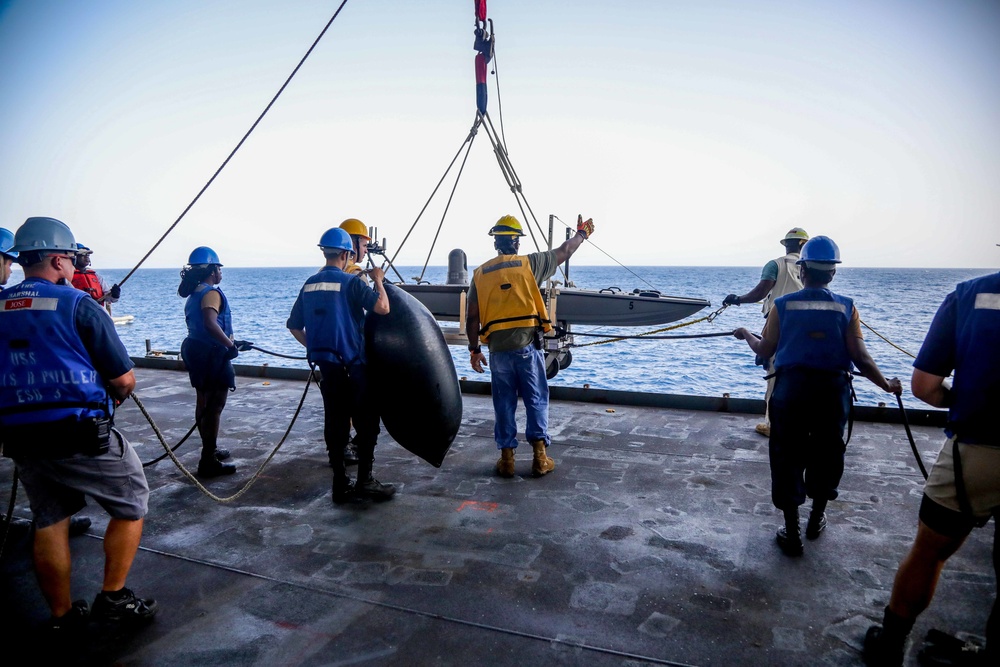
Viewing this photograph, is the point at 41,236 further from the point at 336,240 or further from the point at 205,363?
the point at 205,363

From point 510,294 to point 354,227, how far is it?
1.25m

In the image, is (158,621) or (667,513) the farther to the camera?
(667,513)

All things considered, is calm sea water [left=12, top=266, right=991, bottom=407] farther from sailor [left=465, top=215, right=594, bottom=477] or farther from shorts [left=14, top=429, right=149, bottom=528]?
shorts [left=14, top=429, right=149, bottom=528]

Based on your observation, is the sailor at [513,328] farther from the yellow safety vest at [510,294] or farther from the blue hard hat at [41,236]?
the blue hard hat at [41,236]

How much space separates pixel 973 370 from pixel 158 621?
11.1 ft

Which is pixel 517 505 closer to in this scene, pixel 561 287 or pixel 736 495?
pixel 736 495

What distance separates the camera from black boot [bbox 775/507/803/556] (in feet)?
10.2

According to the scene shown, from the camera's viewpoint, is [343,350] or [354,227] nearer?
[343,350]

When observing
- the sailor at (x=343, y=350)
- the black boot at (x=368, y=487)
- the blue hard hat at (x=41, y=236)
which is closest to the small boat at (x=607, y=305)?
the sailor at (x=343, y=350)

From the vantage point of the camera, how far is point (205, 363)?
4469 mm

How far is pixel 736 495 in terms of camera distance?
3.94m

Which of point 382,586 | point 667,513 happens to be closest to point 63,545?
point 382,586

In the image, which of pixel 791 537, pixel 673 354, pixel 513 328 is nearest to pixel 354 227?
pixel 513 328

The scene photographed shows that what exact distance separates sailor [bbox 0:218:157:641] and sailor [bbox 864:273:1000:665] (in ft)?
10.1
